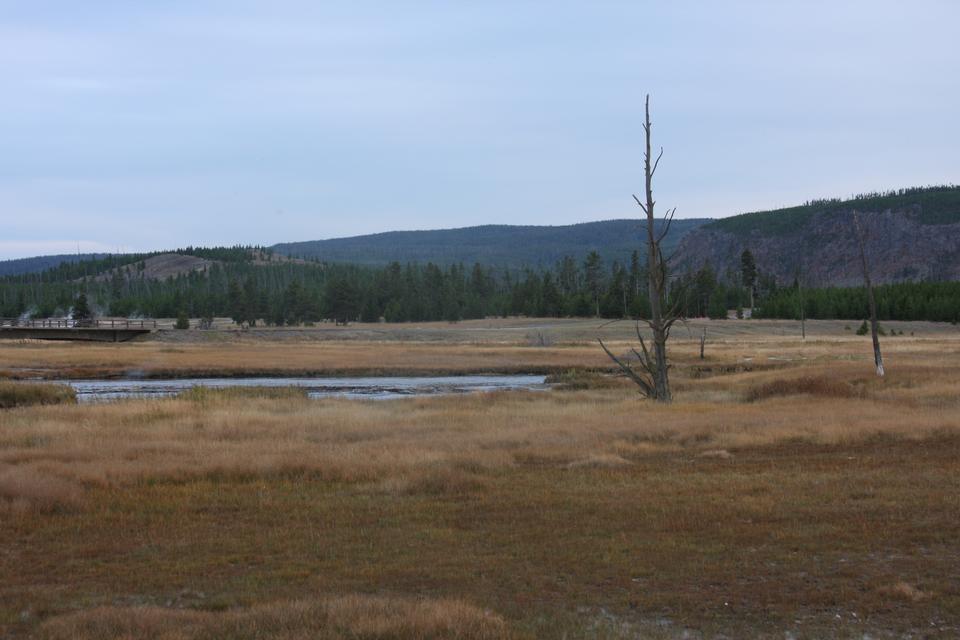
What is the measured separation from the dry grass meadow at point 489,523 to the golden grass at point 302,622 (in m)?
0.03

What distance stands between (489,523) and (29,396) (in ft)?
95.1

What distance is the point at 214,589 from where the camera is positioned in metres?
9.62

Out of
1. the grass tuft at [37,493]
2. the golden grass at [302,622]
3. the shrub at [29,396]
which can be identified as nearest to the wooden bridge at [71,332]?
the shrub at [29,396]

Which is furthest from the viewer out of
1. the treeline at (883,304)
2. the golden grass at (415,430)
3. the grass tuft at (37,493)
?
the treeline at (883,304)

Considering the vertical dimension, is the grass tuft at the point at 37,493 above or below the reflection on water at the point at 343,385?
above

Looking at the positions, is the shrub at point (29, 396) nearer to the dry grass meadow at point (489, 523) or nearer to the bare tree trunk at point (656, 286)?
the dry grass meadow at point (489, 523)

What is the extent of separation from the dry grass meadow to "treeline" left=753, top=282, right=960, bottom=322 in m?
109

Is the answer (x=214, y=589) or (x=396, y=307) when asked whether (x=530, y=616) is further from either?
(x=396, y=307)

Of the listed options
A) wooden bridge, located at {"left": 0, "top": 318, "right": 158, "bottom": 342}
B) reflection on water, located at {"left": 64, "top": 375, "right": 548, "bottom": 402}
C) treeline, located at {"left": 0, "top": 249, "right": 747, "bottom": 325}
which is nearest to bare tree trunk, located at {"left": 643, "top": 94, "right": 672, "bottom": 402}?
reflection on water, located at {"left": 64, "top": 375, "right": 548, "bottom": 402}

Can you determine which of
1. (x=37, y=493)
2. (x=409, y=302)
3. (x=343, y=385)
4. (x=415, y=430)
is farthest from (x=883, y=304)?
(x=37, y=493)

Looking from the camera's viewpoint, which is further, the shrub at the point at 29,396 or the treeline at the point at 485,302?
the treeline at the point at 485,302

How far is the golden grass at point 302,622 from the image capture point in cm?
777

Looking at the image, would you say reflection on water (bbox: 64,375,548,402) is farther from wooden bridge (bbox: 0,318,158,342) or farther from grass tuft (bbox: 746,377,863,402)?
wooden bridge (bbox: 0,318,158,342)

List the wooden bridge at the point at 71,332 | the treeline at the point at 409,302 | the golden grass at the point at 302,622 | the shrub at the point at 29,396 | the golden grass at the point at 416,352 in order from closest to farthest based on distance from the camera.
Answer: the golden grass at the point at 302,622 → the shrub at the point at 29,396 → the golden grass at the point at 416,352 → the wooden bridge at the point at 71,332 → the treeline at the point at 409,302
